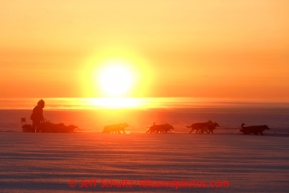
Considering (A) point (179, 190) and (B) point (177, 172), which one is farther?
(B) point (177, 172)

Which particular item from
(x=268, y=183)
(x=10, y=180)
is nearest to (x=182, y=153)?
(x=268, y=183)

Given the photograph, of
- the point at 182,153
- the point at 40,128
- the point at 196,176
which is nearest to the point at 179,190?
the point at 196,176

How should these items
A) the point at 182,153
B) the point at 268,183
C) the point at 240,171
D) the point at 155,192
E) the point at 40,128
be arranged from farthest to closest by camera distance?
the point at 40,128
the point at 182,153
the point at 240,171
the point at 268,183
the point at 155,192

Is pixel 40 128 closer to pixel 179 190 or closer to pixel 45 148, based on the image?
pixel 45 148

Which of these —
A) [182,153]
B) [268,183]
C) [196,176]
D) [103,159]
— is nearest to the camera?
[268,183]

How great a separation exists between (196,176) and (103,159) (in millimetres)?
2847

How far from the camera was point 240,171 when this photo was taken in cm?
977

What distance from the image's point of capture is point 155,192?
310 inches

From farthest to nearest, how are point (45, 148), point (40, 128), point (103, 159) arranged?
point (40, 128) → point (45, 148) → point (103, 159)

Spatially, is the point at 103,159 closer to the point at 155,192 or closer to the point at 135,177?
the point at 135,177

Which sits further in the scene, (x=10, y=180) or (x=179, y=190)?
(x=10, y=180)

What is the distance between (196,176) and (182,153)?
3.49m

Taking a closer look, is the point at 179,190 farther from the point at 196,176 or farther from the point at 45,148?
the point at 45,148

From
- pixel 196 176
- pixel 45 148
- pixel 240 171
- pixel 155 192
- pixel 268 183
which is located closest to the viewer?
pixel 155 192
